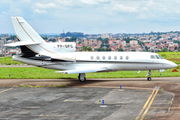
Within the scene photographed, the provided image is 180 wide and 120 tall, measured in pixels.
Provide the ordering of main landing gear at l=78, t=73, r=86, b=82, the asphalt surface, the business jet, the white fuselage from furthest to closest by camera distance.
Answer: the white fuselage
the business jet
main landing gear at l=78, t=73, r=86, b=82
the asphalt surface

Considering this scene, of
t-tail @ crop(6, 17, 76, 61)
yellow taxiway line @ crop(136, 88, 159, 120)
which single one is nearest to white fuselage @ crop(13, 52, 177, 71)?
t-tail @ crop(6, 17, 76, 61)

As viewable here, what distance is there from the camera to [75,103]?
80.5 ft

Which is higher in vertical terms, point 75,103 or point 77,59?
point 77,59

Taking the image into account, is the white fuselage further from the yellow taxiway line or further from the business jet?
the yellow taxiway line

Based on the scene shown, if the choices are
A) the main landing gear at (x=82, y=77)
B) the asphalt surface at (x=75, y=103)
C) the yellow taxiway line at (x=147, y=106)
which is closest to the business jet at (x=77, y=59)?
the main landing gear at (x=82, y=77)

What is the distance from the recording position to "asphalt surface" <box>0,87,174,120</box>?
67.7 feet

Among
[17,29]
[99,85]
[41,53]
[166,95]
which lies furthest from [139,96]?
[17,29]

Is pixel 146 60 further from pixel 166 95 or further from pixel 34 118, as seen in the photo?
pixel 34 118

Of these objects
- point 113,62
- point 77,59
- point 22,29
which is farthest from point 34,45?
point 113,62

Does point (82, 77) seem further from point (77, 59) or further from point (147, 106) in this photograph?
point (147, 106)

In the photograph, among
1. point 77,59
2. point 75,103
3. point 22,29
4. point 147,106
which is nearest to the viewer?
point 147,106

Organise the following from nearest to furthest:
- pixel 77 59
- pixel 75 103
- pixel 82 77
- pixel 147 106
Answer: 1. pixel 147 106
2. pixel 75 103
3. pixel 82 77
4. pixel 77 59

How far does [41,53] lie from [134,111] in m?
18.6

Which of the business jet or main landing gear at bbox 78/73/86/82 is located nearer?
main landing gear at bbox 78/73/86/82
